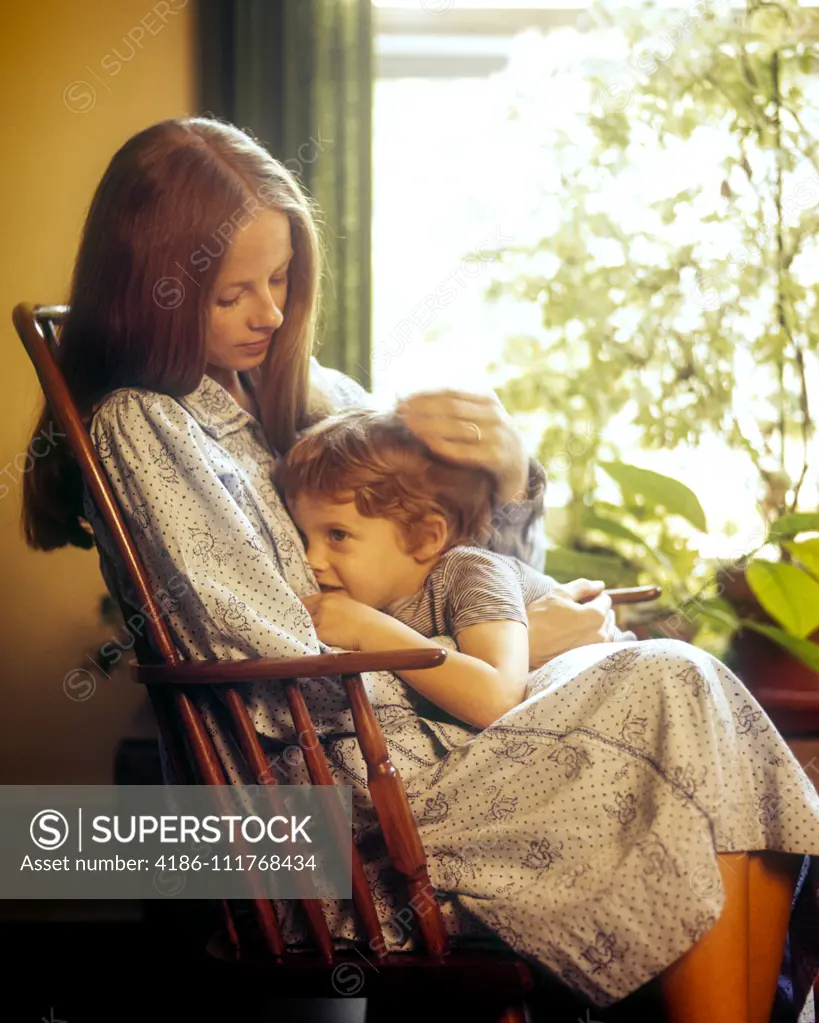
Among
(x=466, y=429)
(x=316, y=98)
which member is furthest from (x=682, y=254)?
(x=466, y=429)

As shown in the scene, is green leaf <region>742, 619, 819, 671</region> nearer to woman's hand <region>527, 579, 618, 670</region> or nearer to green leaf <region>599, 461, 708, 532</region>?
green leaf <region>599, 461, 708, 532</region>

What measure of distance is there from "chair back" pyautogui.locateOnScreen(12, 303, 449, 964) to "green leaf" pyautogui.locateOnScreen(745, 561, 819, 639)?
102 cm

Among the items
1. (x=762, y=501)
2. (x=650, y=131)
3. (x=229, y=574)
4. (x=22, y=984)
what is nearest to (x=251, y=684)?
(x=229, y=574)

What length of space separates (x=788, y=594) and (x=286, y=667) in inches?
44.7

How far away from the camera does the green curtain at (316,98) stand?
235 cm

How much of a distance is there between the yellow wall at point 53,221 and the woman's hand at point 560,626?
1.19m

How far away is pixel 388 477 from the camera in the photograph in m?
1.43

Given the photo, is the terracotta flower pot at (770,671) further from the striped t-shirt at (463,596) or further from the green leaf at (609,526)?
the striped t-shirt at (463,596)

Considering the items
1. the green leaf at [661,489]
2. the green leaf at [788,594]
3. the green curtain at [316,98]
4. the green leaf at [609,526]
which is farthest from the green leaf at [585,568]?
the green curtain at [316,98]

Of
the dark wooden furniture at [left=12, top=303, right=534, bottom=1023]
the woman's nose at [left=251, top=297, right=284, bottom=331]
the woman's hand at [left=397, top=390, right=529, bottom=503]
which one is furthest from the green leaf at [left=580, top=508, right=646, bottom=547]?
the dark wooden furniture at [left=12, top=303, right=534, bottom=1023]

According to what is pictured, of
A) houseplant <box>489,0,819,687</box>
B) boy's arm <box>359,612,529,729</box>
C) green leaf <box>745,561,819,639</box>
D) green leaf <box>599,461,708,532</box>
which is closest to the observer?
boy's arm <box>359,612,529,729</box>

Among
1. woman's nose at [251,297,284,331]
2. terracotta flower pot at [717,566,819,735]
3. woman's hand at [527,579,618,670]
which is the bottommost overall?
terracotta flower pot at [717,566,819,735]

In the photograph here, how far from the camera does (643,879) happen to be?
3.65 feet

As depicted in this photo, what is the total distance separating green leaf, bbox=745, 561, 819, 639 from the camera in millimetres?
1925
